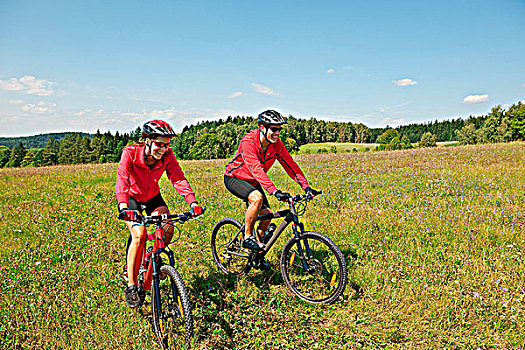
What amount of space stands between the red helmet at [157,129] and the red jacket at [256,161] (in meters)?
1.49

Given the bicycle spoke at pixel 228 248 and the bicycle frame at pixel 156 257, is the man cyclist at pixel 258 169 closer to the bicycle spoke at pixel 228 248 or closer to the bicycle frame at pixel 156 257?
the bicycle spoke at pixel 228 248

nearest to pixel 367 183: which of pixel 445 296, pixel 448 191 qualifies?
pixel 448 191

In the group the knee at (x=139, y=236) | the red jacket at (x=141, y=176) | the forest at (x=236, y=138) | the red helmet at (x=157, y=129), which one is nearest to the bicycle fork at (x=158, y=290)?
the knee at (x=139, y=236)

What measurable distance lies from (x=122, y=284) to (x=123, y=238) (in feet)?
8.76

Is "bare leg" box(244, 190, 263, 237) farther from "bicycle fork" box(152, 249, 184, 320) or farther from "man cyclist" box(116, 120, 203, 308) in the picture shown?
"bicycle fork" box(152, 249, 184, 320)

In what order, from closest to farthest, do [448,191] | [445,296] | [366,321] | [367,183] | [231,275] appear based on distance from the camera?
[366,321], [445,296], [231,275], [448,191], [367,183]

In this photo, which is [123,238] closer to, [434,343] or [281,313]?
[281,313]

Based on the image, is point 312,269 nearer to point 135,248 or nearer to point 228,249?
point 228,249

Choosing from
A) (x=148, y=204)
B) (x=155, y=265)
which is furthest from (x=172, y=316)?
(x=148, y=204)

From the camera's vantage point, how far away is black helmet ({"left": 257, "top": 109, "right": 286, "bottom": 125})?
5.16 metres

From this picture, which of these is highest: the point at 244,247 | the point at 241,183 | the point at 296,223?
the point at 241,183

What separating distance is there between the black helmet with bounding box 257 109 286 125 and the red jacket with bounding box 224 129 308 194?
33 centimetres

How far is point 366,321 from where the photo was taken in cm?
461

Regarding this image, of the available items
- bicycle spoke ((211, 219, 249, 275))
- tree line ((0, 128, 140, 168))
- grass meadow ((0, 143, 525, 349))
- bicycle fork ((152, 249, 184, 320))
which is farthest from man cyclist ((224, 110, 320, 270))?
tree line ((0, 128, 140, 168))
